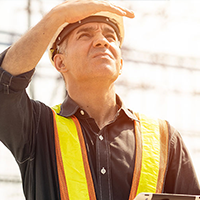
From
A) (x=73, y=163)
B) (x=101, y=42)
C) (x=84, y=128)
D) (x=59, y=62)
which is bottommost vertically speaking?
(x=73, y=163)

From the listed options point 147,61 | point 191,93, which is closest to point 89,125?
point 147,61

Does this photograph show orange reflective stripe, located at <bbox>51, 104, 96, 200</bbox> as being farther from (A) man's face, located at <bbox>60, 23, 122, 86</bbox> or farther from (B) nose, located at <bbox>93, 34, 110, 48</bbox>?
(B) nose, located at <bbox>93, 34, 110, 48</bbox>

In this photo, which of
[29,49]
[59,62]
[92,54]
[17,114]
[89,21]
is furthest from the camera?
[59,62]

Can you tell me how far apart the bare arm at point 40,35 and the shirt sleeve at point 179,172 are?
1.07 meters

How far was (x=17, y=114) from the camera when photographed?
2637 mm

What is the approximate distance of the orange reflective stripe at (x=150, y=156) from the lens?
2816mm

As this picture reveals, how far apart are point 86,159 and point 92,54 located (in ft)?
2.39

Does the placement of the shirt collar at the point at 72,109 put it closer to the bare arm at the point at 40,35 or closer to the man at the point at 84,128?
the man at the point at 84,128

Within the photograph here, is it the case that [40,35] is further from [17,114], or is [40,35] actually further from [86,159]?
[86,159]

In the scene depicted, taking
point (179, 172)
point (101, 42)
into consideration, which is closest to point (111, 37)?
point (101, 42)

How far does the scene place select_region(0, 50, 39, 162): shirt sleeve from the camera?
2.50 meters

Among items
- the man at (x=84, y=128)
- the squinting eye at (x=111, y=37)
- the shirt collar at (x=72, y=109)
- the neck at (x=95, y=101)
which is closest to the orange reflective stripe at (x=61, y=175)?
the man at (x=84, y=128)

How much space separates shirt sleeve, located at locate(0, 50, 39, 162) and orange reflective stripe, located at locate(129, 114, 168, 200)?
0.71 metres

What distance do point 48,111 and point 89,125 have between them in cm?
30
